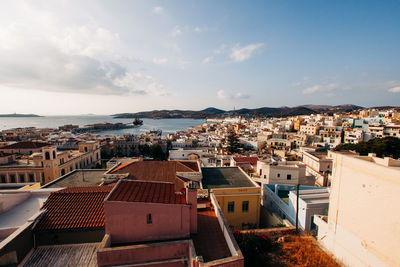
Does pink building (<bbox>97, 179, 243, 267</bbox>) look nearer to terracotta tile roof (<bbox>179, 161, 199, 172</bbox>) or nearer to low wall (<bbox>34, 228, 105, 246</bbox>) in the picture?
low wall (<bbox>34, 228, 105, 246</bbox>)

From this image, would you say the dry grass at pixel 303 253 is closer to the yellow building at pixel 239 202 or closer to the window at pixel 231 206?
the yellow building at pixel 239 202

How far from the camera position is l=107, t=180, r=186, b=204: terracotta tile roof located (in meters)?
5.57

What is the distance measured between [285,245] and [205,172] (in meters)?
7.96

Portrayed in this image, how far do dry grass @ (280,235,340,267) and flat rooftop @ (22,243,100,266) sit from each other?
6.56m

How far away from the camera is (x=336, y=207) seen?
7270mm

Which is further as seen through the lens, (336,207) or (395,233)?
(336,207)

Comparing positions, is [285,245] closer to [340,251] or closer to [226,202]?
[340,251]

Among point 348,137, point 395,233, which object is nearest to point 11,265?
point 395,233

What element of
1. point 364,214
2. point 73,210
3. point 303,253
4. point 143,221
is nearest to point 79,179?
point 73,210

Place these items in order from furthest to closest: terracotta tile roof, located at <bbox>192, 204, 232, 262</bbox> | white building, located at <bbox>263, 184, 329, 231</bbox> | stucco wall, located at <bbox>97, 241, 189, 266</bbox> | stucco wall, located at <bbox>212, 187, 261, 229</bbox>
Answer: stucco wall, located at <bbox>212, 187, 261, 229</bbox>, white building, located at <bbox>263, 184, 329, 231</bbox>, terracotta tile roof, located at <bbox>192, 204, 232, 262</bbox>, stucco wall, located at <bbox>97, 241, 189, 266</bbox>

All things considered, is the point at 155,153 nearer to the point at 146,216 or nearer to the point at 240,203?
the point at 240,203

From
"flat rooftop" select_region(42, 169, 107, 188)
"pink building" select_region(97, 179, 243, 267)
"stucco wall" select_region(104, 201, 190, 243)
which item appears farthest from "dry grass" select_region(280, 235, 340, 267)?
"flat rooftop" select_region(42, 169, 107, 188)

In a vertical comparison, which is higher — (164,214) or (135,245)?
(164,214)

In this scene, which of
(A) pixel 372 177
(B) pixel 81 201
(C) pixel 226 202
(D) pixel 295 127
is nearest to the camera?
(A) pixel 372 177
